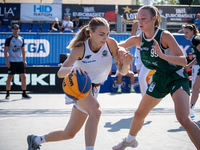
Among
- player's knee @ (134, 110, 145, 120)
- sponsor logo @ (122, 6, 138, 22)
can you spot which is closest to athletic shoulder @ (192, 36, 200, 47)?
player's knee @ (134, 110, 145, 120)

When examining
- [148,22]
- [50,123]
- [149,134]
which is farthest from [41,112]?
[148,22]

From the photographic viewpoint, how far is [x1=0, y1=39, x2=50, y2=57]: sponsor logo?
532 inches

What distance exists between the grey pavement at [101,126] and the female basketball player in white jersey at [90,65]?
0.73 metres

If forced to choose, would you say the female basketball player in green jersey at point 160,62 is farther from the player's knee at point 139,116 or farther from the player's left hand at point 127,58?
the player's left hand at point 127,58

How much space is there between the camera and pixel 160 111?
6.73 metres

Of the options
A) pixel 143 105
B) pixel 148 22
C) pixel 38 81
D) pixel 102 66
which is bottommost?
pixel 38 81

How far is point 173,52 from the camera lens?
10.5 ft

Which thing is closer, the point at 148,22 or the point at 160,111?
the point at 148,22

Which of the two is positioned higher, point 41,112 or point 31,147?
point 31,147

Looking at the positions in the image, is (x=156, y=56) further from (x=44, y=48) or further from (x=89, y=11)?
(x=89, y=11)

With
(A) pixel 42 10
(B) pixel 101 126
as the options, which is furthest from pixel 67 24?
(B) pixel 101 126

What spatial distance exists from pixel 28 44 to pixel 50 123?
8.99 m

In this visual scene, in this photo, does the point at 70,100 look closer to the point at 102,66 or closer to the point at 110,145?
the point at 102,66

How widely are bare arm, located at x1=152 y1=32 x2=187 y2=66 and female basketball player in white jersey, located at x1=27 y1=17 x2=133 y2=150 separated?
1.22 ft
